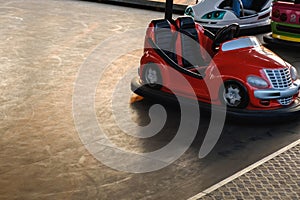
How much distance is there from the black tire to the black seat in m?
0.75

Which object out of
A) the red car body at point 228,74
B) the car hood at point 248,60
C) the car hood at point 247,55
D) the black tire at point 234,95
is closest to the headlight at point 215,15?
the red car body at point 228,74

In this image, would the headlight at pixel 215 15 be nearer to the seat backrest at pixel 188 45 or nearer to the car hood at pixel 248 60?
the seat backrest at pixel 188 45

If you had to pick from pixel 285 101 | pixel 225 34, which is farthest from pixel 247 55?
pixel 225 34

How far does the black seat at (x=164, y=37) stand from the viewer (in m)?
5.61

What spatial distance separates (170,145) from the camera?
14.9ft

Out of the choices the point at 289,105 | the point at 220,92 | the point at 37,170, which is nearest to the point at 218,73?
the point at 220,92

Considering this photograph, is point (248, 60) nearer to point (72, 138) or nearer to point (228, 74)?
point (228, 74)

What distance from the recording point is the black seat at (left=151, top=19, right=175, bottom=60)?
221 inches

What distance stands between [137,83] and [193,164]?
1.59 metres

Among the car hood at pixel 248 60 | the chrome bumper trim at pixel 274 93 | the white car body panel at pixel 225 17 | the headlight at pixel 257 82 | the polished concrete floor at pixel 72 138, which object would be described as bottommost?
the polished concrete floor at pixel 72 138

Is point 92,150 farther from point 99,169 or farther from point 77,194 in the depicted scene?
point 77,194

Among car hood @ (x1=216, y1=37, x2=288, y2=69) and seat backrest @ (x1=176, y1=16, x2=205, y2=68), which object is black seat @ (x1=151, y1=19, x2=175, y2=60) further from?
car hood @ (x1=216, y1=37, x2=288, y2=69)

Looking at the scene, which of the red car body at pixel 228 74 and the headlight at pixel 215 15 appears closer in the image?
the red car body at pixel 228 74

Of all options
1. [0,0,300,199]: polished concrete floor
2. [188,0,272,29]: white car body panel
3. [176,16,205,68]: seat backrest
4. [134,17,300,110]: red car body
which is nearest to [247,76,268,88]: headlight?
[134,17,300,110]: red car body
